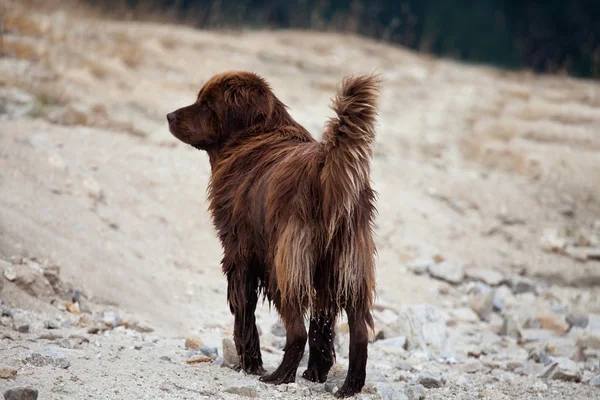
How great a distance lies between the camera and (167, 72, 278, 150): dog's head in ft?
17.3

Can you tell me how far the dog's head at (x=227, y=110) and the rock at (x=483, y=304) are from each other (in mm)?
4045

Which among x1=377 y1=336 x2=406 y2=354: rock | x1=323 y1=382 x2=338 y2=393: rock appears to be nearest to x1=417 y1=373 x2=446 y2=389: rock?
x1=323 y1=382 x2=338 y2=393: rock

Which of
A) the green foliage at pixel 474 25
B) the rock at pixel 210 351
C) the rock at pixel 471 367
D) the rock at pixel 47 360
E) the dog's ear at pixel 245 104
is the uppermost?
the green foliage at pixel 474 25

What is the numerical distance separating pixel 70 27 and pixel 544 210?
8636 mm

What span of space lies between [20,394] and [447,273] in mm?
6398

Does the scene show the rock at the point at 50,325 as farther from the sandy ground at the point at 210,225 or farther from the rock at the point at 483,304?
the rock at the point at 483,304

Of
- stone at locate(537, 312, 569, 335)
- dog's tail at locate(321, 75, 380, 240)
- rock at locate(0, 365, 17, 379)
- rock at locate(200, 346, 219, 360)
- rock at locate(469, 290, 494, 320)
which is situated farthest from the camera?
rock at locate(469, 290, 494, 320)

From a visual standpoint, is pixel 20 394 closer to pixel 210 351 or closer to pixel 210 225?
pixel 210 351

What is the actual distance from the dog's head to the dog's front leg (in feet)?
2.97

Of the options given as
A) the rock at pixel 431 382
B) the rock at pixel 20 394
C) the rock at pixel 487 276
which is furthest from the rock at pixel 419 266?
the rock at pixel 20 394

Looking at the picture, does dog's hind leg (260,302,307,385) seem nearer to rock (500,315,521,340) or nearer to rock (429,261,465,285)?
rock (500,315,521,340)

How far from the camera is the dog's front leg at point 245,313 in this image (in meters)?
5.07

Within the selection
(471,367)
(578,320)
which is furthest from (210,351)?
(578,320)

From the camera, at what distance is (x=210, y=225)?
9180 millimetres
